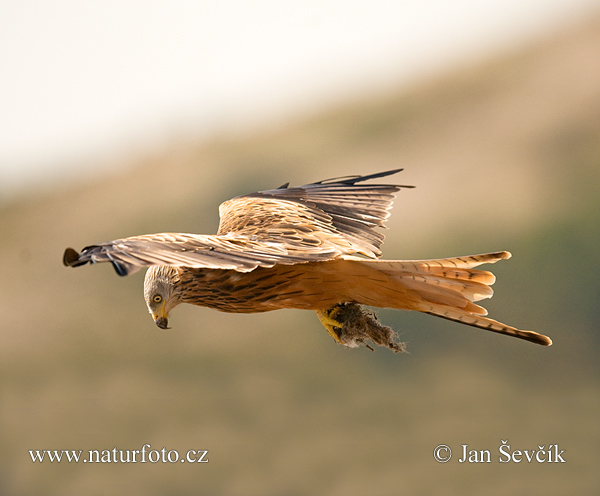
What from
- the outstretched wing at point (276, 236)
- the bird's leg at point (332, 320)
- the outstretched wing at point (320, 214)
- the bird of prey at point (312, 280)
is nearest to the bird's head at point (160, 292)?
the bird of prey at point (312, 280)

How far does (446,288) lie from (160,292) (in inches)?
76.2

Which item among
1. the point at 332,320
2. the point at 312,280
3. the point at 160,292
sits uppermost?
the point at 312,280

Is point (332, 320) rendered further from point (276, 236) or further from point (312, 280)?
point (276, 236)

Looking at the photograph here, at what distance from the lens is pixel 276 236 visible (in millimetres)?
6785

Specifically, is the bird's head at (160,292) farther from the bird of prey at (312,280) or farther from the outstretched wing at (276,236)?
the outstretched wing at (276,236)

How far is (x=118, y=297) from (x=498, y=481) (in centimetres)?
1542

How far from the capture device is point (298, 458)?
3331cm

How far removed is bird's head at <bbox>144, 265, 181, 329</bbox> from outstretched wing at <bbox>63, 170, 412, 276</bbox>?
0.47 meters

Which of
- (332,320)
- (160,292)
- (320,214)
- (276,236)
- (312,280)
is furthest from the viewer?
(320,214)

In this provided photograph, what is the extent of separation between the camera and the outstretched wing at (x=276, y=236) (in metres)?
5.35

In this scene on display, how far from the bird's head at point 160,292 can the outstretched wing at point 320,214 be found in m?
0.74

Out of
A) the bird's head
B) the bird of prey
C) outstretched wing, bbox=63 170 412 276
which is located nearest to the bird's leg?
the bird of prey

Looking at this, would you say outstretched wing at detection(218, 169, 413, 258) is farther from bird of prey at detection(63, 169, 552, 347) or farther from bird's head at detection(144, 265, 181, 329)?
bird's head at detection(144, 265, 181, 329)

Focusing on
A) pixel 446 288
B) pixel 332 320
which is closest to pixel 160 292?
pixel 332 320
